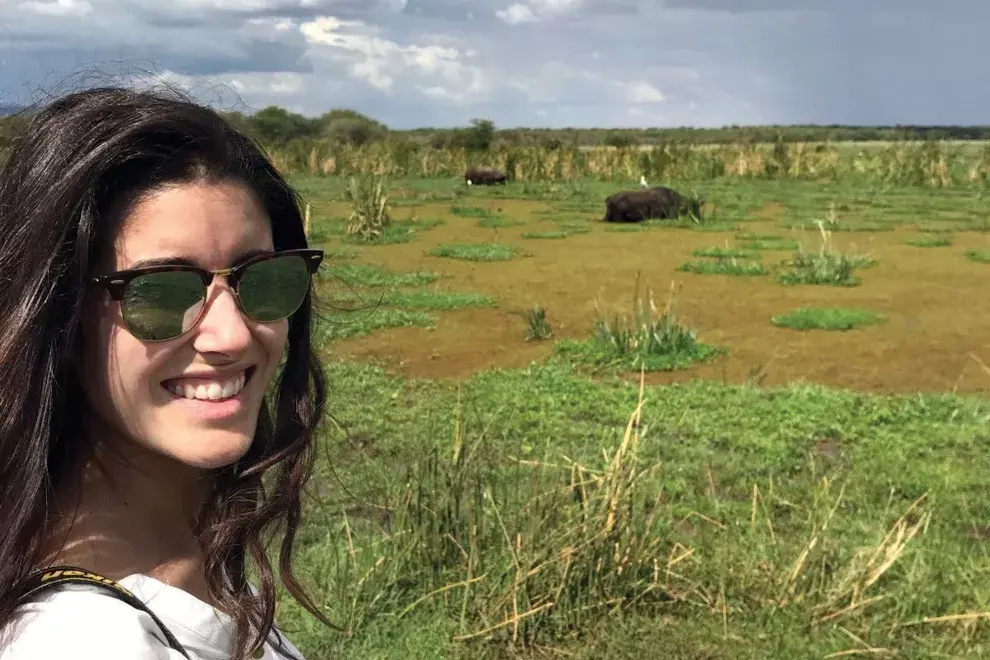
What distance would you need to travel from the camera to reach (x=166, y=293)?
1.04 metres

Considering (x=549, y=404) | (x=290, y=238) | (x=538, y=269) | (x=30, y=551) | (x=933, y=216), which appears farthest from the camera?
(x=933, y=216)

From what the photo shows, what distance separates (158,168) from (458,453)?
202 cm

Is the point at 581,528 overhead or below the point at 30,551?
below

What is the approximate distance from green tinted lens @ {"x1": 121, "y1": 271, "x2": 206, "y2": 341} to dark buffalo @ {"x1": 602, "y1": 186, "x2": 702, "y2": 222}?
12650mm

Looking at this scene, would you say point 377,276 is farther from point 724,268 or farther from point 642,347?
point 642,347

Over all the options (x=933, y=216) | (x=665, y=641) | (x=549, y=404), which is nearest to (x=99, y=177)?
(x=665, y=641)

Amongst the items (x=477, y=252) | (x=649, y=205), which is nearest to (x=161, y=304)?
(x=477, y=252)

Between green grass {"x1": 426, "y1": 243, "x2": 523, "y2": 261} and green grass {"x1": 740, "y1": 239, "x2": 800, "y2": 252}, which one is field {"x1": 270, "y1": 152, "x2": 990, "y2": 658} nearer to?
green grass {"x1": 426, "y1": 243, "x2": 523, "y2": 261}

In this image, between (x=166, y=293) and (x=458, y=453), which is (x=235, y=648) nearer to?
(x=166, y=293)

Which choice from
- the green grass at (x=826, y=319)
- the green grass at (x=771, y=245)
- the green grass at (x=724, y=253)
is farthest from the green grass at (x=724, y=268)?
the green grass at (x=826, y=319)

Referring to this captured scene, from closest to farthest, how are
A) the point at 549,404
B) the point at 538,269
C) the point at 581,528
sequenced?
the point at 581,528, the point at 549,404, the point at 538,269

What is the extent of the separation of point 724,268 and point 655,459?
5.36m

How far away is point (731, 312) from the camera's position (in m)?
7.49

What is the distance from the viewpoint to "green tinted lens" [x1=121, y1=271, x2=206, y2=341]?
3.39ft
